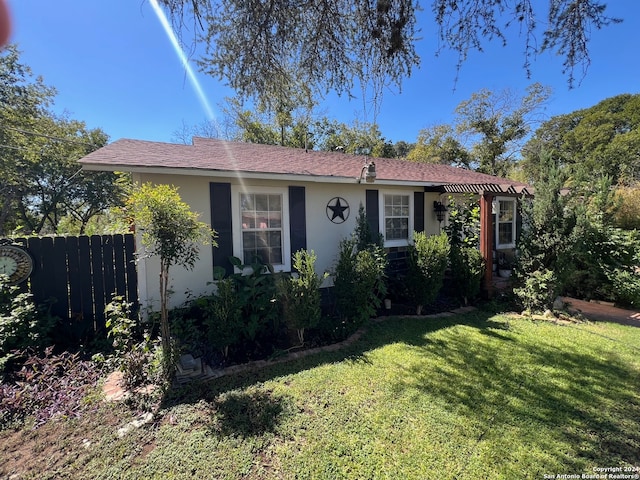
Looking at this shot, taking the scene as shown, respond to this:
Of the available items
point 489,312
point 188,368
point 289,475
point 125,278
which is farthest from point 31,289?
point 489,312

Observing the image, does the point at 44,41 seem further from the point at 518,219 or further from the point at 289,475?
the point at 518,219

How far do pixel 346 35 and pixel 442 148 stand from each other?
20.9 meters

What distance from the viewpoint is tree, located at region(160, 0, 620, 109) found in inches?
109

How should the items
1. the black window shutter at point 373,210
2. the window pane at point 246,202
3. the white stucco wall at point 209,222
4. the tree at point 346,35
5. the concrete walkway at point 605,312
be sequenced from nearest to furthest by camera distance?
the tree at point 346,35
the white stucco wall at point 209,222
the window pane at point 246,202
the concrete walkway at point 605,312
the black window shutter at point 373,210

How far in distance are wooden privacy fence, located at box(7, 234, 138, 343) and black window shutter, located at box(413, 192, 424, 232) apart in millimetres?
6400

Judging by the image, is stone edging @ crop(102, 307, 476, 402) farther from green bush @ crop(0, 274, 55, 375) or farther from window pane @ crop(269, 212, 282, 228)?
window pane @ crop(269, 212, 282, 228)

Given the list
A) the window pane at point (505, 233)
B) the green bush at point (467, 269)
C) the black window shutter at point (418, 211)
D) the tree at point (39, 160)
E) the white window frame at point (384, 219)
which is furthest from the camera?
the tree at point (39, 160)

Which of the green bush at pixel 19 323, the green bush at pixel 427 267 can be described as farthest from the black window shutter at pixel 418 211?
the green bush at pixel 19 323

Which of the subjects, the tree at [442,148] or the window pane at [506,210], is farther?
the tree at [442,148]

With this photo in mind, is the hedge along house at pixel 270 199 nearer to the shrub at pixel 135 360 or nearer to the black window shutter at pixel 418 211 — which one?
the black window shutter at pixel 418 211

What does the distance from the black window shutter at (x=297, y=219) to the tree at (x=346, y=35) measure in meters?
2.40

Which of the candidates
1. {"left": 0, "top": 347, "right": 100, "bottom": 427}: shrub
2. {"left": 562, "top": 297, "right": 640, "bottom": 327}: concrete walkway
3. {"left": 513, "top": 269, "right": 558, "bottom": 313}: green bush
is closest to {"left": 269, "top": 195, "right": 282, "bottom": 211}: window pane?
{"left": 0, "top": 347, "right": 100, "bottom": 427}: shrub

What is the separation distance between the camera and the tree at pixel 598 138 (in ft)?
67.4

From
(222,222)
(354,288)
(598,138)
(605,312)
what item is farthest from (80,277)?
(598,138)
